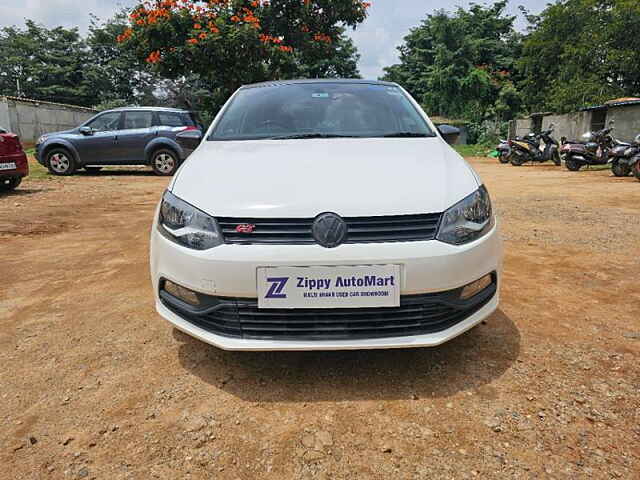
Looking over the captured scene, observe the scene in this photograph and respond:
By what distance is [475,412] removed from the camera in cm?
183

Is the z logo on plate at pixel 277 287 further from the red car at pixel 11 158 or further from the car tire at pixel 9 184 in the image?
the car tire at pixel 9 184

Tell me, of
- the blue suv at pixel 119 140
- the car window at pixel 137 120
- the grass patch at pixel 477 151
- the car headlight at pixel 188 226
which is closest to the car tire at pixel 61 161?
the blue suv at pixel 119 140

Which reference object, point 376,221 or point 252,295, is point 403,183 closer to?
point 376,221

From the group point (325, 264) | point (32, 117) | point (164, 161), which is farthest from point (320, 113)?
point (32, 117)

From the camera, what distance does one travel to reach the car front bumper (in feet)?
5.88

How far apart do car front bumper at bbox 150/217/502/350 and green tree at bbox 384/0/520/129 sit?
2619cm

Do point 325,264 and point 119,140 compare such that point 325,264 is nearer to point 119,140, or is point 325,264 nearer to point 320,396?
point 320,396

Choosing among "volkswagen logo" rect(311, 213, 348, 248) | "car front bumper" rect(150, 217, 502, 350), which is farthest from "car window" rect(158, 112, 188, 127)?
"volkswagen logo" rect(311, 213, 348, 248)

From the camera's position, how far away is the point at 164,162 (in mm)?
10695

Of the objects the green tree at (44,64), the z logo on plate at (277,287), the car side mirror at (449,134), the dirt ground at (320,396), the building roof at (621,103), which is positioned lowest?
the dirt ground at (320,396)

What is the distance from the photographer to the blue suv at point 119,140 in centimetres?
1038

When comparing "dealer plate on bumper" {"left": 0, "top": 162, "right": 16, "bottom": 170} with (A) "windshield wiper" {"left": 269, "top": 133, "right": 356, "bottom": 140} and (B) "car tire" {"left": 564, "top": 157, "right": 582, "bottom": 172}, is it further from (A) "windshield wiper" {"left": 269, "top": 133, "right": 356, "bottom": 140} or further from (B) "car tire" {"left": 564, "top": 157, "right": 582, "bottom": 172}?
(B) "car tire" {"left": 564, "top": 157, "right": 582, "bottom": 172}

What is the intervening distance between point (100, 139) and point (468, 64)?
23586mm

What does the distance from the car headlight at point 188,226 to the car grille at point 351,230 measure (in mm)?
96
